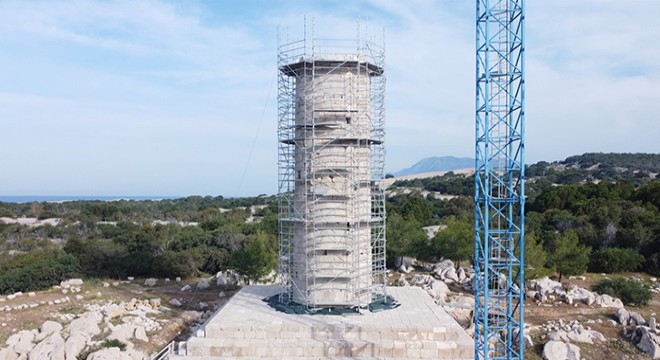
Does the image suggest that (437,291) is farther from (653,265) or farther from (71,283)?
(71,283)

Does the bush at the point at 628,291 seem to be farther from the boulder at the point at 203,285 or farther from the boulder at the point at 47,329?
the boulder at the point at 47,329

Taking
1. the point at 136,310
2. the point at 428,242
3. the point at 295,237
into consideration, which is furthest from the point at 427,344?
the point at 428,242

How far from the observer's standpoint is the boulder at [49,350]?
54.8 feet

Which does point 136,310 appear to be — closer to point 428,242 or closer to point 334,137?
point 334,137

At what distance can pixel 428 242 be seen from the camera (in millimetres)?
37312

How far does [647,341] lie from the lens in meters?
19.0

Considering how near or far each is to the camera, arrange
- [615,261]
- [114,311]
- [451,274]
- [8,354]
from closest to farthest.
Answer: [8,354] → [114,311] → [451,274] → [615,261]

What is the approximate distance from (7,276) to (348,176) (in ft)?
72.3

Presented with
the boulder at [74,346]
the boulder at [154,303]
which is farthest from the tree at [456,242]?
the boulder at [74,346]

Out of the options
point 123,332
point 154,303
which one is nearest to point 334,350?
point 123,332

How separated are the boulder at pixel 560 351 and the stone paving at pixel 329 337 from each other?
137 inches

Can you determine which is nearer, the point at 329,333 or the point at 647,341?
the point at 329,333

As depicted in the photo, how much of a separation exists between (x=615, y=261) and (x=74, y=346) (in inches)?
1314

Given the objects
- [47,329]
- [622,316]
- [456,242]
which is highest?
[456,242]
